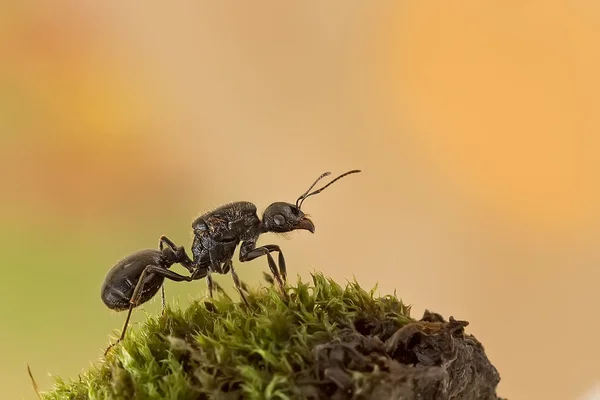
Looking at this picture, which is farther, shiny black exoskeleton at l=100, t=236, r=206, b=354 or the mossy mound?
shiny black exoskeleton at l=100, t=236, r=206, b=354

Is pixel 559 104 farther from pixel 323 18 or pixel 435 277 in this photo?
pixel 323 18

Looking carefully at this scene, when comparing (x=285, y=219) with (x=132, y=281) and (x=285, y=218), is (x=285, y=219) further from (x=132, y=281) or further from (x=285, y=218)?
(x=132, y=281)

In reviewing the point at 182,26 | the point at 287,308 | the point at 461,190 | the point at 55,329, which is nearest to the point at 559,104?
the point at 461,190

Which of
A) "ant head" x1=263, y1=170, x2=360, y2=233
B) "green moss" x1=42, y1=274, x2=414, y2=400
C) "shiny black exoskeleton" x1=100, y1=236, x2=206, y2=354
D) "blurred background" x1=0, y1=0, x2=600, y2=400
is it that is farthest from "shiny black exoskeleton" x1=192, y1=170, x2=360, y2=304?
"blurred background" x1=0, y1=0, x2=600, y2=400

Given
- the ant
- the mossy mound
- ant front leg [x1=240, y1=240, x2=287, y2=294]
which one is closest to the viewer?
the mossy mound

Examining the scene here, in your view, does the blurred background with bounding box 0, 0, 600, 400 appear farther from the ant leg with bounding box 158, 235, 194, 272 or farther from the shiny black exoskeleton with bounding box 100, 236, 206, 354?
the shiny black exoskeleton with bounding box 100, 236, 206, 354

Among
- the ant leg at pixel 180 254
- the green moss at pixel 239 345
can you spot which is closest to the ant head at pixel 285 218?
the ant leg at pixel 180 254

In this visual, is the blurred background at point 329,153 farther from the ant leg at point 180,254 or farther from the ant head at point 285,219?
the ant head at point 285,219
